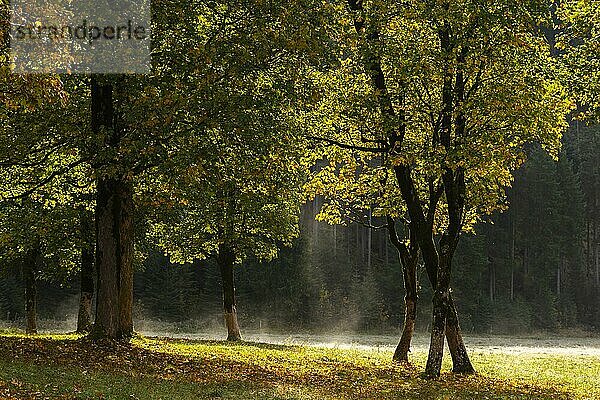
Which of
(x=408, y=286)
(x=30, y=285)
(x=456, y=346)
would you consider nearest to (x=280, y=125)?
(x=456, y=346)

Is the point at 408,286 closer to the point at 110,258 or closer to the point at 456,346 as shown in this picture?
the point at 456,346

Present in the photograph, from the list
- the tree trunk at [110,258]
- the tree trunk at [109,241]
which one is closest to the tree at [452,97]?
the tree trunk at [109,241]

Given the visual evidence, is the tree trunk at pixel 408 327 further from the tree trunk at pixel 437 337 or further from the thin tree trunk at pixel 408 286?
the tree trunk at pixel 437 337

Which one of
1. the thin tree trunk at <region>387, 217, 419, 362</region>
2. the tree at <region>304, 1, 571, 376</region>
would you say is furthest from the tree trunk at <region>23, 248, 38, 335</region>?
the tree at <region>304, 1, 571, 376</region>

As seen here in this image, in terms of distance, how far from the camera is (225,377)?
17266 millimetres

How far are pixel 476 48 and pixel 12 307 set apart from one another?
56073mm

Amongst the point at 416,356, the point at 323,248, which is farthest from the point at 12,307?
the point at 416,356

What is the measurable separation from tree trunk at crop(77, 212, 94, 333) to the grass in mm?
9112

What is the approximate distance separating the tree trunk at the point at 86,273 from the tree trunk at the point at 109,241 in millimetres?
11157

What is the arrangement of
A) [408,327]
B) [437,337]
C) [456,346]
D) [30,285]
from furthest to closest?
1. [30,285]
2. [408,327]
3. [456,346]
4. [437,337]

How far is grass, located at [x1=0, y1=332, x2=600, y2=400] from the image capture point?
46.4 ft

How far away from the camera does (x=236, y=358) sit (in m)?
21.8

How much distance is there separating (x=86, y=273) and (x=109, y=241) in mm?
12893

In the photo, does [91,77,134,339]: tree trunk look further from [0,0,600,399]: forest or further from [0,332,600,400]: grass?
[0,332,600,400]: grass
